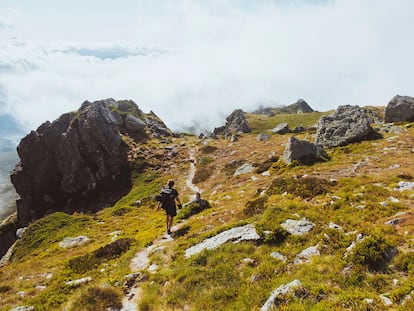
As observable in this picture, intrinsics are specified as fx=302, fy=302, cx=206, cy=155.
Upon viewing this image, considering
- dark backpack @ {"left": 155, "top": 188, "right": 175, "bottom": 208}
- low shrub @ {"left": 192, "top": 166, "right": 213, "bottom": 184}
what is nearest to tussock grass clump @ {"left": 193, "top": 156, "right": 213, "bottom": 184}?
low shrub @ {"left": 192, "top": 166, "right": 213, "bottom": 184}

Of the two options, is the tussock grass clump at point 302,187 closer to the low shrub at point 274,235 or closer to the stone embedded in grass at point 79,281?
the low shrub at point 274,235

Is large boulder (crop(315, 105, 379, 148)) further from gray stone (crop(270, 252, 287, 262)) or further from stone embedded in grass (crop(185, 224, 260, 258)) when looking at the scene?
gray stone (crop(270, 252, 287, 262))

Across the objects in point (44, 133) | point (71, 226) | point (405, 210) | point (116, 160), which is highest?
point (44, 133)

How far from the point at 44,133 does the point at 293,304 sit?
74.4 metres

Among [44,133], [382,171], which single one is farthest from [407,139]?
[44,133]

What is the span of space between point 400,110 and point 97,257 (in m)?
54.9

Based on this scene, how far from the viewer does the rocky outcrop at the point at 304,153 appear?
117 feet

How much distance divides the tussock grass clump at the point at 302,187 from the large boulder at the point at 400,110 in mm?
39602

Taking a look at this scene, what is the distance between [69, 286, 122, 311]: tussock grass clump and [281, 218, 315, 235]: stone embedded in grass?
864 cm

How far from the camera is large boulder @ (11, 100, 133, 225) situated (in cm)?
6100

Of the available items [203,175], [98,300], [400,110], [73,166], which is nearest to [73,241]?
[98,300]

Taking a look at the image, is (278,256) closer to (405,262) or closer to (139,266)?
(405,262)

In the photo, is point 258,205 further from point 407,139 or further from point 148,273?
point 407,139

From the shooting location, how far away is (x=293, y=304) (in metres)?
9.44
